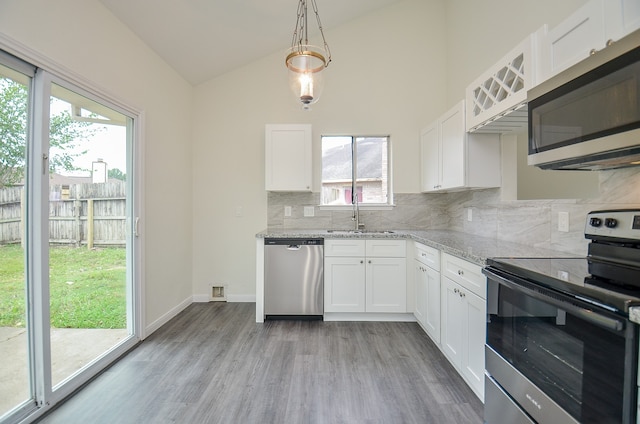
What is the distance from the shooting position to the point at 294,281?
3057mm

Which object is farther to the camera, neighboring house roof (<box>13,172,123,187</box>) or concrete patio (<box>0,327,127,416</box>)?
neighboring house roof (<box>13,172,123,187</box>)

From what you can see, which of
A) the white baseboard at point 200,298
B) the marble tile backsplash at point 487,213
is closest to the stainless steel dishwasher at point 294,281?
the marble tile backsplash at point 487,213

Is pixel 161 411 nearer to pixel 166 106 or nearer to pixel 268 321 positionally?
pixel 268 321

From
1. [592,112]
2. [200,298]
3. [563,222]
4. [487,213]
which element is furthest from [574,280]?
[200,298]

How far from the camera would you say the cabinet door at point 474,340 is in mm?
1702

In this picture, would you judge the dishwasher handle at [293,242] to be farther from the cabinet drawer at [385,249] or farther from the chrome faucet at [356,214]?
the chrome faucet at [356,214]

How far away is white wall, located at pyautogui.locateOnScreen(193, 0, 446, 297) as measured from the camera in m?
3.68

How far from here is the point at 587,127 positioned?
3.78ft

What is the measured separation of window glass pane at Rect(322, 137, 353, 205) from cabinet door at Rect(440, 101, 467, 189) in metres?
1.20

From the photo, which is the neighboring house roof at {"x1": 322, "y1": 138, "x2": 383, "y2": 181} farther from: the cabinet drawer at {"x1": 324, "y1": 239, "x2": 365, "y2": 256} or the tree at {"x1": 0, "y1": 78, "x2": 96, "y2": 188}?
the tree at {"x1": 0, "y1": 78, "x2": 96, "y2": 188}

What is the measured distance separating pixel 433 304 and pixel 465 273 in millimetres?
713

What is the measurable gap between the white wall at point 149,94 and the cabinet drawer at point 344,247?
1684 mm

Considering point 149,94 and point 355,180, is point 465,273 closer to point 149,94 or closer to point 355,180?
point 355,180

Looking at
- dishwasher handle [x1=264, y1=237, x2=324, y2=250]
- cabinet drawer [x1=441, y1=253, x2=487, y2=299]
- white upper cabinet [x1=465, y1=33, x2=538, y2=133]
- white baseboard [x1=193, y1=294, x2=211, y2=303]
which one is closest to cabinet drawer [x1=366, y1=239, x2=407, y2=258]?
dishwasher handle [x1=264, y1=237, x2=324, y2=250]
